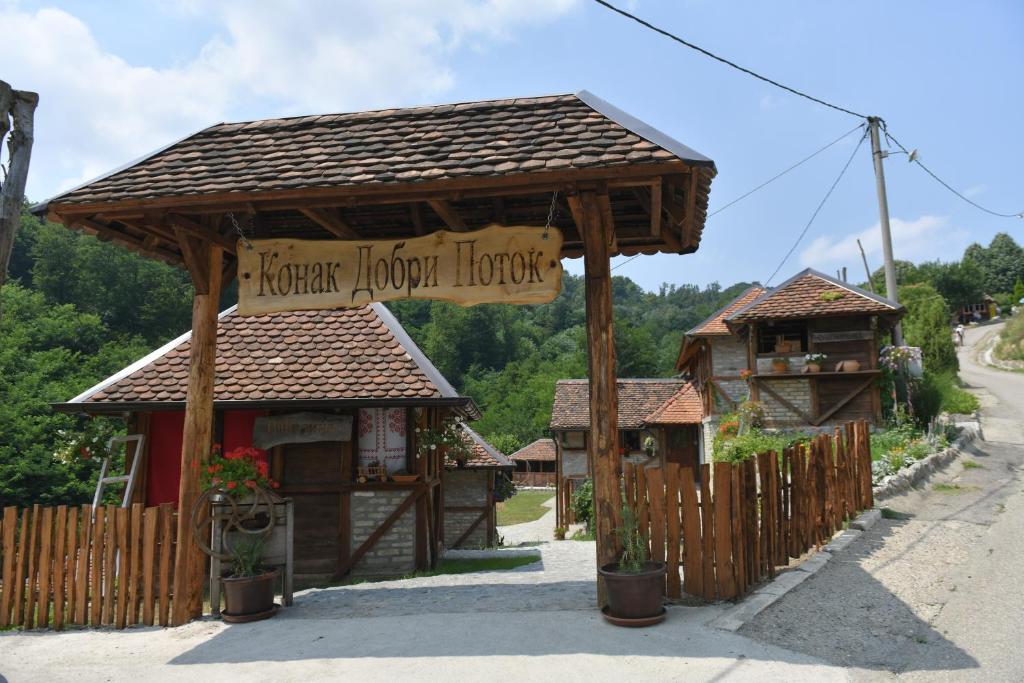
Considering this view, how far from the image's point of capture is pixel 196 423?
612 centimetres

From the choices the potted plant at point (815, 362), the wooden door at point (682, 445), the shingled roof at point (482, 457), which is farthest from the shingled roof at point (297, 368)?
the wooden door at point (682, 445)

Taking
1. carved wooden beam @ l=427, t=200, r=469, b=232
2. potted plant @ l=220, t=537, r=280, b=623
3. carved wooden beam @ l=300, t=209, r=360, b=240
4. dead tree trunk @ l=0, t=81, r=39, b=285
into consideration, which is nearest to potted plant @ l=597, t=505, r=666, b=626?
potted plant @ l=220, t=537, r=280, b=623

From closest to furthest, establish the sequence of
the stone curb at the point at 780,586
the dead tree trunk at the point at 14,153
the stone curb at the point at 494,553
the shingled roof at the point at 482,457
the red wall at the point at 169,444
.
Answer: the dead tree trunk at the point at 14,153 → the stone curb at the point at 780,586 → the red wall at the point at 169,444 → the stone curb at the point at 494,553 → the shingled roof at the point at 482,457

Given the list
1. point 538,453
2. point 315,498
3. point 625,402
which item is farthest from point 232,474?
point 538,453

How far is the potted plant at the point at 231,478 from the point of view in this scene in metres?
5.99

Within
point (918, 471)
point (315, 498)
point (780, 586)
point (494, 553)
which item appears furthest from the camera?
point (494, 553)

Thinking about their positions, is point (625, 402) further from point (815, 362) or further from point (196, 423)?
point (196, 423)

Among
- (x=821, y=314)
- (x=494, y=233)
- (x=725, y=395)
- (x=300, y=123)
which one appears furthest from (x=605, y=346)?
(x=725, y=395)

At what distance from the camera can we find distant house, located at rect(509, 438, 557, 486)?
147 feet

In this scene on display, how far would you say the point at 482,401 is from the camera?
64250mm

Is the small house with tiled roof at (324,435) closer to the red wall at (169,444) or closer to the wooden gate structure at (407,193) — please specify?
the red wall at (169,444)

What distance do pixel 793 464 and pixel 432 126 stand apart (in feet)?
16.1

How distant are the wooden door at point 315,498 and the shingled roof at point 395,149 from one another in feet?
15.9

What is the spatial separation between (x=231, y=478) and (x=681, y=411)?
2108 cm
